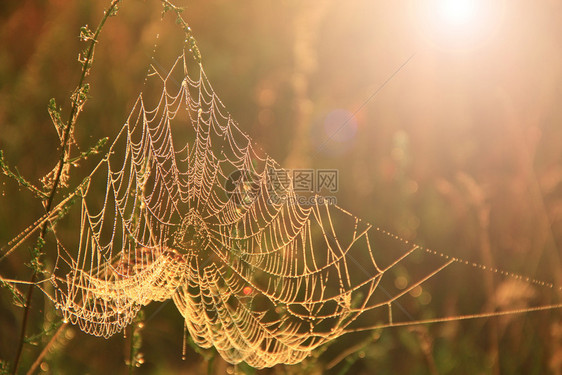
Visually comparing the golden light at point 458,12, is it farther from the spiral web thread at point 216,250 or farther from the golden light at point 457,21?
the spiral web thread at point 216,250

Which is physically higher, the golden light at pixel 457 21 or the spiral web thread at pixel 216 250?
the golden light at pixel 457 21

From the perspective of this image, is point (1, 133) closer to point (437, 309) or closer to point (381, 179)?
point (381, 179)

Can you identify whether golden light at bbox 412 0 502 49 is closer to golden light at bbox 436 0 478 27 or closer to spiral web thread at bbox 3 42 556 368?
golden light at bbox 436 0 478 27

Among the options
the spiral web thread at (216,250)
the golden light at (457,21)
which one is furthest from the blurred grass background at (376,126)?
the spiral web thread at (216,250)

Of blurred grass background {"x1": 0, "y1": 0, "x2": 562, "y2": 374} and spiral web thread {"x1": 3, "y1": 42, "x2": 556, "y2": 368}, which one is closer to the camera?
spiral web thread {"x1": 3, "y1": 42, "x2": 556, "y2": 368}

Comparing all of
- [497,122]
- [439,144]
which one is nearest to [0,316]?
[439,144]

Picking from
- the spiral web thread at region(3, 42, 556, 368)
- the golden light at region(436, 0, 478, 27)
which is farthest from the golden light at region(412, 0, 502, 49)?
the spiral web thread at region(3, 42, 556, 368)
